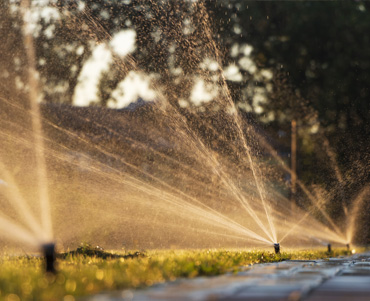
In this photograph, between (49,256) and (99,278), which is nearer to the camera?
(99,278)

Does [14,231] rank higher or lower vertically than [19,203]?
lower

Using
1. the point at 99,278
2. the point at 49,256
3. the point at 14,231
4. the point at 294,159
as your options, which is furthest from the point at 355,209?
the point at 99,278

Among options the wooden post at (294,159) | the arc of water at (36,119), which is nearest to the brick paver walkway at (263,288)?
the arc of water at (36,119)

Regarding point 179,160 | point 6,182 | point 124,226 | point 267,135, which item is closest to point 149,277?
point 6,182

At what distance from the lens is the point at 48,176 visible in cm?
3219

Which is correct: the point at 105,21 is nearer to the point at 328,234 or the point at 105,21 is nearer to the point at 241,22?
the point at 241,22

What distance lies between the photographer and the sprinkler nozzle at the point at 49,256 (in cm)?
889

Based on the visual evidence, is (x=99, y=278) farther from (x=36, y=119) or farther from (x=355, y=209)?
(x=355, y=209)

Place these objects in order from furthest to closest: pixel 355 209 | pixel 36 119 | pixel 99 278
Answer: pixel 355 209 < pixel 36 119 < pixel 99 278

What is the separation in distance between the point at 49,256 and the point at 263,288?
8.98 ft

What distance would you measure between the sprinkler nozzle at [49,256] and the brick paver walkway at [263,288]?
5.02 ft

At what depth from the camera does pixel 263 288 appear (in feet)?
26.1

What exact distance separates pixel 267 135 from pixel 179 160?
8536 mm

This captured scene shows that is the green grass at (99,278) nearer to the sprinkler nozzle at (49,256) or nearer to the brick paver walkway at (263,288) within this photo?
the sprinkler nozzle at (49,256)
